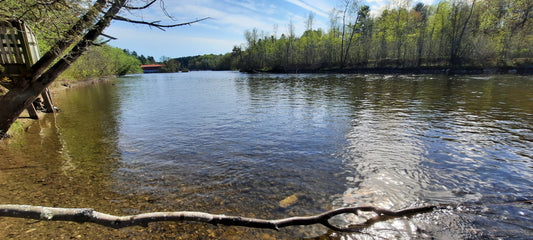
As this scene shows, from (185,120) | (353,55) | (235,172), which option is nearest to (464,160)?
(235,172)

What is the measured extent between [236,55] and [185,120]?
444 ft

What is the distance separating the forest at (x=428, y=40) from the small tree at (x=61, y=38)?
184 ft

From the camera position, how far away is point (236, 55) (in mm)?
143125

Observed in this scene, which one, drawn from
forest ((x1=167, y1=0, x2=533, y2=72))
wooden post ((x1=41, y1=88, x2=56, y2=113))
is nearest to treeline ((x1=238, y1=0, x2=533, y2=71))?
forest ((x1=167, y1=0, x2=533, y2=72))

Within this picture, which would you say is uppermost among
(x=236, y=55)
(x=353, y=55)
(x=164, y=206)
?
(x=236, y=55)

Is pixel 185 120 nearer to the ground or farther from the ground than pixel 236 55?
nearer to the ground

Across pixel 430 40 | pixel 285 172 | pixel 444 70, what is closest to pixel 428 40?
pixel 430 40

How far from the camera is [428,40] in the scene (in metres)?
55.7

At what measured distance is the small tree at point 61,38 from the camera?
5.07 metres

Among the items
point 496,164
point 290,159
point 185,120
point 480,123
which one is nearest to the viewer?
point 496,164

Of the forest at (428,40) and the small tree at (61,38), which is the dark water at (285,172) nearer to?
the small tree at (61,38)

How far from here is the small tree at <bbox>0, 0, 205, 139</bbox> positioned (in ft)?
16.6

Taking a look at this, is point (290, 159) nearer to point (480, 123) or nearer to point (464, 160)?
point (464, 160)

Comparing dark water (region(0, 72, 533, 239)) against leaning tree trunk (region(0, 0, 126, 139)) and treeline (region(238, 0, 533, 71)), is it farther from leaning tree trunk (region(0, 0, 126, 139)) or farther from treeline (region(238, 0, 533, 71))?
treeline (region(238, 0, 533, 71))
